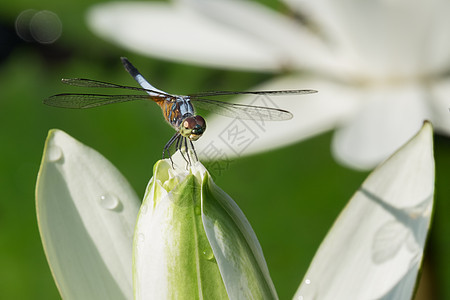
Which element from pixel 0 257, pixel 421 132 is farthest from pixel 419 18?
pixel 0 257

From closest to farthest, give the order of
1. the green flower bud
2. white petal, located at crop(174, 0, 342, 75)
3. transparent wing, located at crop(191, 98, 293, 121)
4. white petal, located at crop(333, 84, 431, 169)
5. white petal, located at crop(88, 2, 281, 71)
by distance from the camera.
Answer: the green flower bud → transparent wing, located at crop(191, 98, 293, 121) → white petal, located at crop(333, 84, 431, 169) → white petal, located at crop(174, 0, 342, 75) → white petal, located at crop(88, 2, 281, 71)

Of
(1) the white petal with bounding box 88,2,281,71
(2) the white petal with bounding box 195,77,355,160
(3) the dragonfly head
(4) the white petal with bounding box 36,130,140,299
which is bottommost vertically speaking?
(4) the white petal with bounding box 36,130,140,299

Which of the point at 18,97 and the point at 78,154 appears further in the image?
the point at 18,97

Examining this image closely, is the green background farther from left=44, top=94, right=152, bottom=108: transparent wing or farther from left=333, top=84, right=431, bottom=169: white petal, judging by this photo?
left=44, top=94, right=152, bottom=108: transparent wing

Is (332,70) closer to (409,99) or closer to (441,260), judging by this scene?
(409,99)

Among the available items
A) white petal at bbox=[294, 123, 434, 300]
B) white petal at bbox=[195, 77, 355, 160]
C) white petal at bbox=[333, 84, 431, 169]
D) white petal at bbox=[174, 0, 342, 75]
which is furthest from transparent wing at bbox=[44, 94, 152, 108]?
white petal at bbox=[174, 0, 342, 75]

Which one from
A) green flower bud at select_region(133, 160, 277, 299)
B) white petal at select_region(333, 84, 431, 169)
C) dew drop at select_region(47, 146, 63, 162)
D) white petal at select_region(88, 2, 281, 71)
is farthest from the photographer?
white petal at select_region(88, 2, 281, 71)
